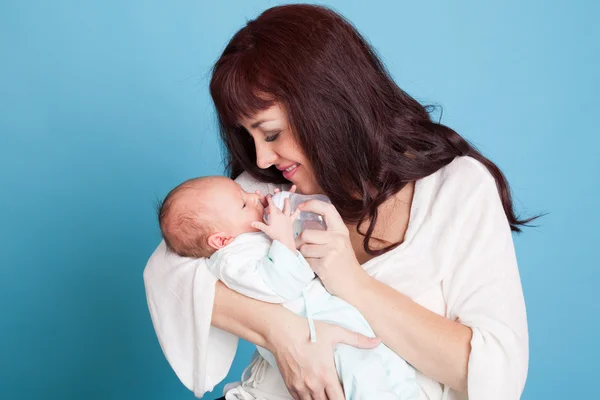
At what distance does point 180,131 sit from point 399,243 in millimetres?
1472

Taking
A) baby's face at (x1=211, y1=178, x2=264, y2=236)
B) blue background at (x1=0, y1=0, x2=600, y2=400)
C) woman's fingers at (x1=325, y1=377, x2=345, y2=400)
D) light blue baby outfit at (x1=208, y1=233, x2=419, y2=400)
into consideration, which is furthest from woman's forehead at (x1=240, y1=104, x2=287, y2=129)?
blue background at (x1=0, y1=0, x2=600, y2=400)

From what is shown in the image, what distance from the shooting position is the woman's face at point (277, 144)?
6.22 ft

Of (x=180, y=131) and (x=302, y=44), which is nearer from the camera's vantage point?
(x=302, y=44)

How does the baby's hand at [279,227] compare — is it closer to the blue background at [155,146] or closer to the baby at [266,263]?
the baby at [266,263]

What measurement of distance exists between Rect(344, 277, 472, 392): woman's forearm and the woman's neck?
0.26m

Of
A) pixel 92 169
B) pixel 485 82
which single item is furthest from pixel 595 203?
pixel 92 169

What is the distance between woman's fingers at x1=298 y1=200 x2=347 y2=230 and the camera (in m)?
1.76

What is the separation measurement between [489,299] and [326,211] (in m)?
0.45

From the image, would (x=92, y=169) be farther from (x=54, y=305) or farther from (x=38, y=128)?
(x=54, y=305)

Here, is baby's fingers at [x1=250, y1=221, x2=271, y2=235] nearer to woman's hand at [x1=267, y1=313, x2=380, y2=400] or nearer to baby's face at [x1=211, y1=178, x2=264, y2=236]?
baby's face at [x1=211, y1=178, x2=264, y2=236]

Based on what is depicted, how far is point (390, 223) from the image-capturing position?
2.01 meters

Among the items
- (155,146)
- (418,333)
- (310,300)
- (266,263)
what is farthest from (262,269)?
Result: (155,146)

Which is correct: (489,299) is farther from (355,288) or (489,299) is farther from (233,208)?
(233,208)

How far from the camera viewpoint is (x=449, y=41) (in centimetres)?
326
